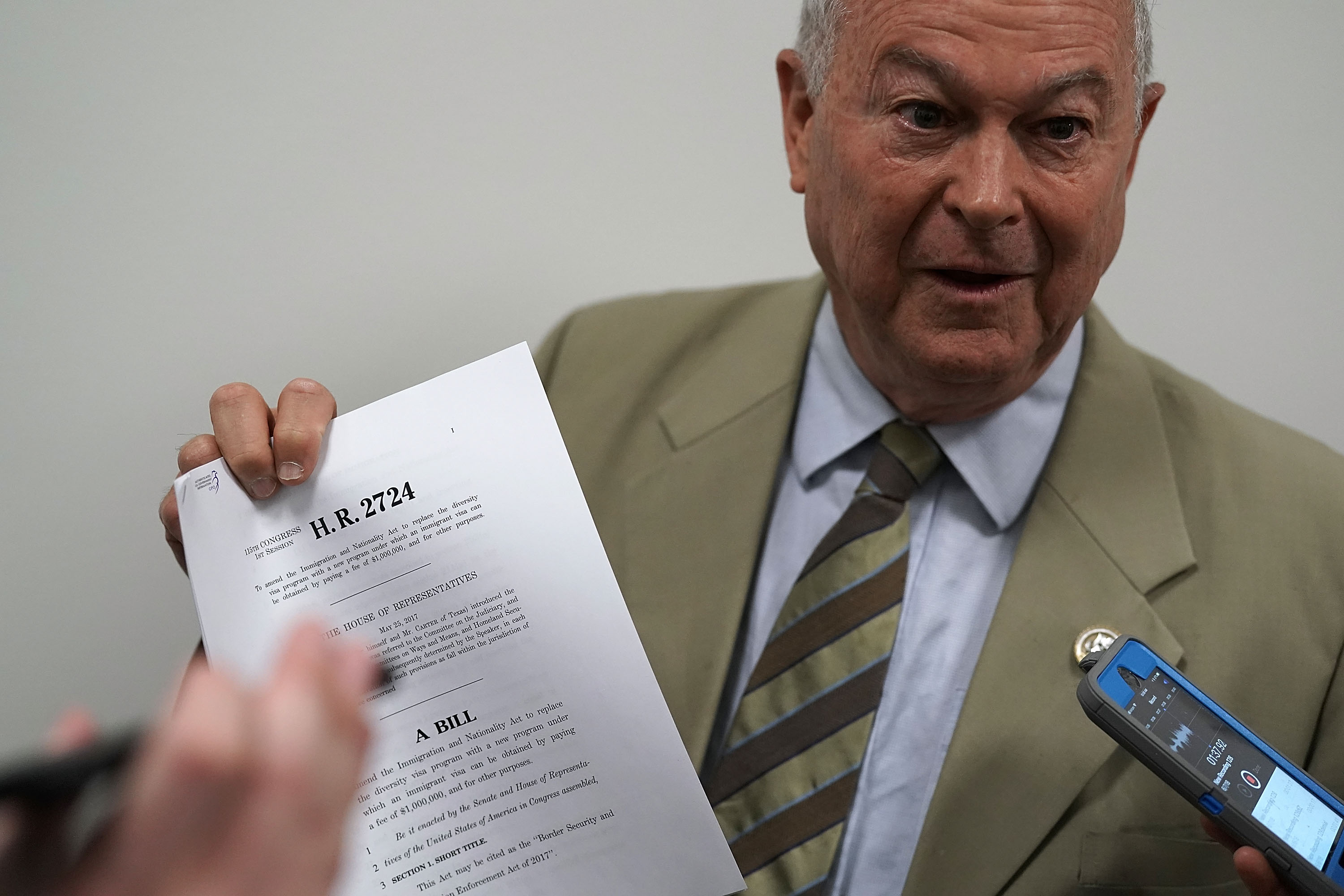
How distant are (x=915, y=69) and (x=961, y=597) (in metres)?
0.58

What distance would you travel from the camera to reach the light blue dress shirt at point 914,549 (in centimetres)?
108

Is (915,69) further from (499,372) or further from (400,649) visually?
(400,649)

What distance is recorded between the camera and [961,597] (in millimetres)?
1139

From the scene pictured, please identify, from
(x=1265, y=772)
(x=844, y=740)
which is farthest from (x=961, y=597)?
(x=1265, y=772)

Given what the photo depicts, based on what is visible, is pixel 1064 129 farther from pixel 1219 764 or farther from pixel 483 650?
pixel 483 650

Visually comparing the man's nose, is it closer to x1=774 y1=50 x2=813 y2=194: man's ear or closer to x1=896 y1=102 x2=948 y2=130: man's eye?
x1=896 y1=102 x2=948 y2=130: man's eye

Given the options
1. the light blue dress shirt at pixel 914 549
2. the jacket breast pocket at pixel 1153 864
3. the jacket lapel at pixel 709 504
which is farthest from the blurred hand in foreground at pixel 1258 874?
the jacket lapel at pixel 709 504

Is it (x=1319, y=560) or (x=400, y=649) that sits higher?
(x=400, y=649)

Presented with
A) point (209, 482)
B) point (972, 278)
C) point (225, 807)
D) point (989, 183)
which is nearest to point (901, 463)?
point (972, 278)

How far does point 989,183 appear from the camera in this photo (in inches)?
39.2

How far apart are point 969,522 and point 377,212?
36.8 inches

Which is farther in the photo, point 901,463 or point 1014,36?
point 901,463

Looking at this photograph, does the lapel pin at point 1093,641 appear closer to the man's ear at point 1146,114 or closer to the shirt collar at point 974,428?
the shirt collar at point 974,428

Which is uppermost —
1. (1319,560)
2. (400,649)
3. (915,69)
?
(915,69)
